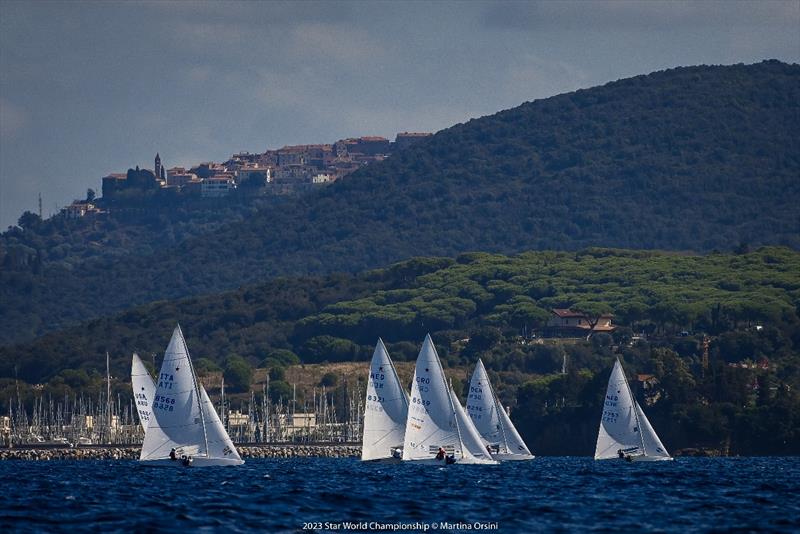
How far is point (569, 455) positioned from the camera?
522ft

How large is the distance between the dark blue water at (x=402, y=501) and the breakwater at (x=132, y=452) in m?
68.8

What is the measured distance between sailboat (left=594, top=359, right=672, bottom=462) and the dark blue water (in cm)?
1522

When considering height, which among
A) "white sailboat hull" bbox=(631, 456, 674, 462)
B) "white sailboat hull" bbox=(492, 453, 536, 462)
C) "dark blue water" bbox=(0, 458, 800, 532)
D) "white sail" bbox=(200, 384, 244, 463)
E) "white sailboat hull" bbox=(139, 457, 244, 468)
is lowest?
"dark blue water" bbox=(0, 458, 800, 532)

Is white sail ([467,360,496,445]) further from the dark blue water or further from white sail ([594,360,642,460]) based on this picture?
the dark blue water

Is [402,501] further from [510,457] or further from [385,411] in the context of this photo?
[510,457]

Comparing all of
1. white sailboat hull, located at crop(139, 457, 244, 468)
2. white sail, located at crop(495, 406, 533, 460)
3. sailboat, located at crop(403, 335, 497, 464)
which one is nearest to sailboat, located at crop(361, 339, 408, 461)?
sailboat, located at crop(403, 335, 497, 464)

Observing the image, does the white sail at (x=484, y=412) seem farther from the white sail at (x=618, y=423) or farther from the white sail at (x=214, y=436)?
the white sail at (x=214, y=436)

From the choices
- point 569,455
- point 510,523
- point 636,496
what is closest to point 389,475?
point 636,496

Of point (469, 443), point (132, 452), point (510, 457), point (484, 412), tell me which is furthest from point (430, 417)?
point (132, 452)

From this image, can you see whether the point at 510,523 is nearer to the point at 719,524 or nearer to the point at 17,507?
the point at 719,524

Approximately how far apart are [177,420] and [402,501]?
944 inches

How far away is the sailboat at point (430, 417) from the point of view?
277 feet

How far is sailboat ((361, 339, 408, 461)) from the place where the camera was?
8656 cm

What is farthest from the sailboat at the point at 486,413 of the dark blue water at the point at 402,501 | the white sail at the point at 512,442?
the dark blue water at the point at 402,501
